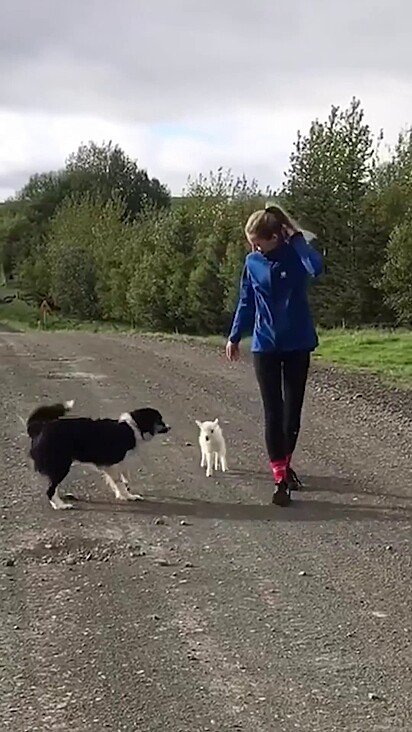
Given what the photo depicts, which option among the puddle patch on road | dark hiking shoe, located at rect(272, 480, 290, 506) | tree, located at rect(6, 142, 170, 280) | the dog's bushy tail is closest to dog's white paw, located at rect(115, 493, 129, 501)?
the dog's bushy tail

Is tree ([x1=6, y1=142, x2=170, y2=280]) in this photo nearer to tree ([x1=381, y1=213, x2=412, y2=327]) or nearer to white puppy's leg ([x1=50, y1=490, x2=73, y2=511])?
tree ([x1=381, y1=213, x2=412, y2=327])

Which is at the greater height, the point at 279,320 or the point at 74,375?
the point at 279,320

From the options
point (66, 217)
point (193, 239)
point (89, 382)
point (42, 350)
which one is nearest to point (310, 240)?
point (89, 382)

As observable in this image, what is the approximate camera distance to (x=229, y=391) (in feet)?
44.1

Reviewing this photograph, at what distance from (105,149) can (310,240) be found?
278 ft

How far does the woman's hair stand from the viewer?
7.08 meters

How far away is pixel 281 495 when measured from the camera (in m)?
7.15

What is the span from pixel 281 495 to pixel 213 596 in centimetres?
203

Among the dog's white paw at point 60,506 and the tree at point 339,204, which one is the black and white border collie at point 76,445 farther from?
the tree at point 339,204

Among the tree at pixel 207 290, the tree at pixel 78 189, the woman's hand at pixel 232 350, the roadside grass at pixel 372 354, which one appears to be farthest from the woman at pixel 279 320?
the tree at pixel 78 189

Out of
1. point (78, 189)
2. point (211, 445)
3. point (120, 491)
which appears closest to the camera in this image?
point (120, 491)

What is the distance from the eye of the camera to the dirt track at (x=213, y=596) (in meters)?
3.94

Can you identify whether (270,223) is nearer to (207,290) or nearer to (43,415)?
(43,415)

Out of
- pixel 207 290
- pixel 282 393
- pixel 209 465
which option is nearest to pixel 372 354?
pixel 209 465
